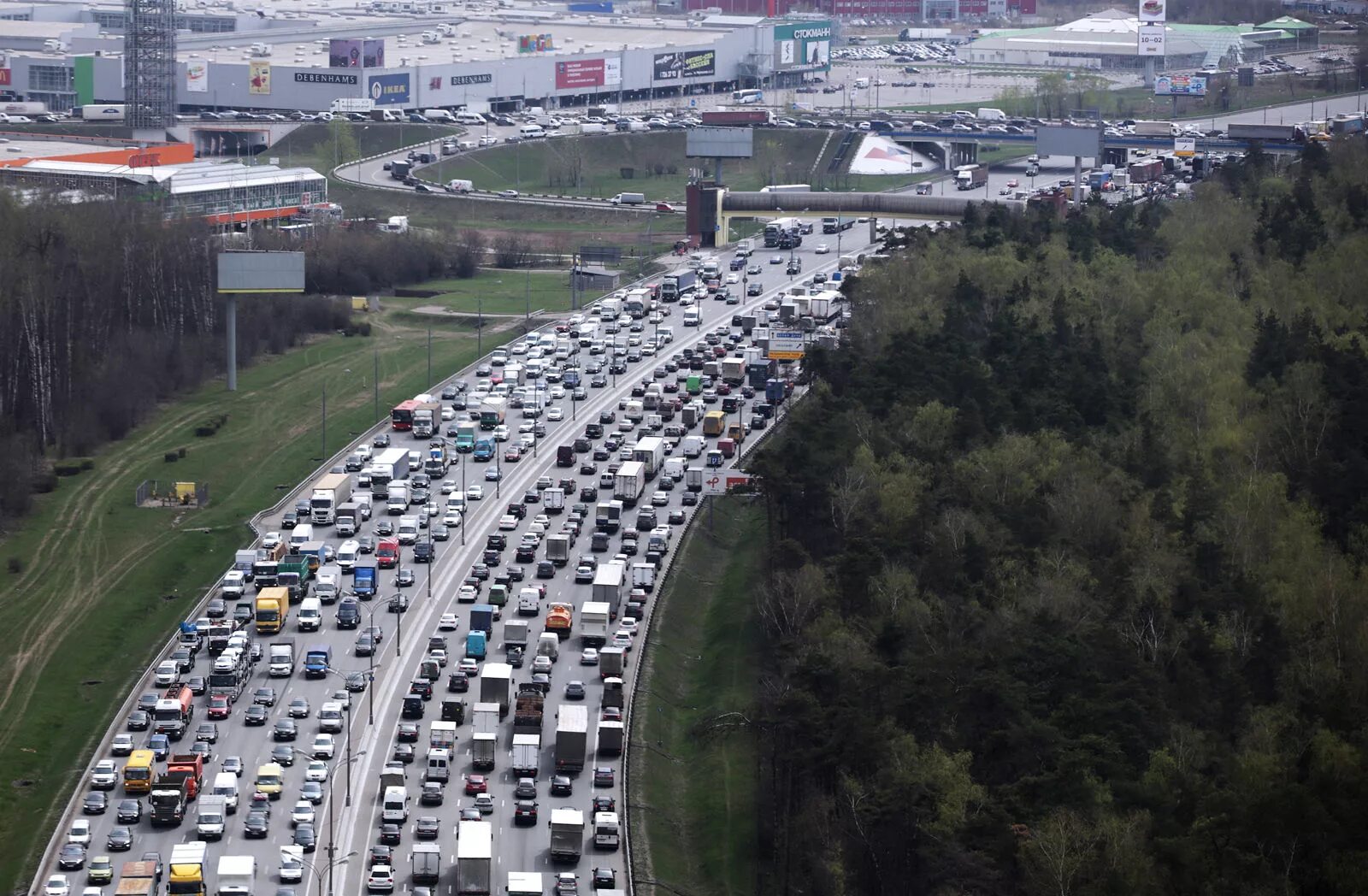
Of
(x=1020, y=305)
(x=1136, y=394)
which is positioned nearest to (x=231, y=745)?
(x=1136, y=394)

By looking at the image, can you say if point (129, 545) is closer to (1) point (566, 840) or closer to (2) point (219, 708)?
(2) point (219, 708)

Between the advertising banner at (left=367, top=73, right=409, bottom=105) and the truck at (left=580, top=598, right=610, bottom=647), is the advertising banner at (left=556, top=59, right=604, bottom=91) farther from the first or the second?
→ the truck at (left=580, top=598, right=610, bottom=647)

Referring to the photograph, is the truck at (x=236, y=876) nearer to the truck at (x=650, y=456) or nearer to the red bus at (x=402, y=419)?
the truck at (x=650, y=456)

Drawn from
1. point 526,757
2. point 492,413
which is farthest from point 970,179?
point 526,757

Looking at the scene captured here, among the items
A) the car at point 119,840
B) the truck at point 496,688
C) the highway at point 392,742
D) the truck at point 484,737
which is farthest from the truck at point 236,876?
the truck at point 496,688

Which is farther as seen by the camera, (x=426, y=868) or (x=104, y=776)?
(x=104, y=776)

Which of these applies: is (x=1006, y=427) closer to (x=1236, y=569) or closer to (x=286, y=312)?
(x=1236, y=569)
